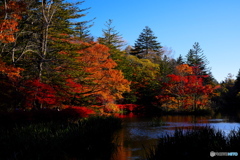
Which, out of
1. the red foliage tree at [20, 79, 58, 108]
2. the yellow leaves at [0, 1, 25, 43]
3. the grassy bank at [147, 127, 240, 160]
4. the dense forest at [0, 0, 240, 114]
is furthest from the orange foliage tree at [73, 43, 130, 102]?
the grassy bank at [147, 127, 240, 160]

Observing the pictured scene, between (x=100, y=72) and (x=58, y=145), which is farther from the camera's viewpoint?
(x=100, y=72)

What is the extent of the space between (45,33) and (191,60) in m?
34.3

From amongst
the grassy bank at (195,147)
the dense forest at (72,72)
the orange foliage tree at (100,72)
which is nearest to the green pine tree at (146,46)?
the dense forest at (72,72)

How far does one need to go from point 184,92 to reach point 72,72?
59.6 ft

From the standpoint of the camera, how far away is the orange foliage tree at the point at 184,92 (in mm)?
32094

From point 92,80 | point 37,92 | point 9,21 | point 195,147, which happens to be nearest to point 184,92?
point 92,80

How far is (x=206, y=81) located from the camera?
43.5 m

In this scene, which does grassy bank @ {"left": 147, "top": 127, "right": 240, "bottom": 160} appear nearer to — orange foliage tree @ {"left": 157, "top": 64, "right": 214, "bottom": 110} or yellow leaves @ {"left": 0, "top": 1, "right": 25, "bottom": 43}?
yellow leaves @ {"left": 0, "top": 1, "right": 25, "bottom": 43}

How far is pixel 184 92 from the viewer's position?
32.4 m

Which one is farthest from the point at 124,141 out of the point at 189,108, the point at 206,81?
the point at 206,81

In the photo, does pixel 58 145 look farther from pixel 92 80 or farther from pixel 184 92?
pixel 184 92

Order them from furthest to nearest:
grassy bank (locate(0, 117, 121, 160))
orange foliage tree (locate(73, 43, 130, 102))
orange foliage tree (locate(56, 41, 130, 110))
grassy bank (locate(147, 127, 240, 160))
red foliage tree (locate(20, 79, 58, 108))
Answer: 1. orange foliage tree (locate(73, 43, 130, 102))
2. orange foliage tree (locate(56, 41, 130, 110))
3. red foliage tree (locate(20, 79, 58, 108))
4. grassy bank (locate(0, 117, 121, 160))
5. grassy bank (locate(147, 127, 240, 160))

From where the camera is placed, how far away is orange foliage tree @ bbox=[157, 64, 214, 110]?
32094 mm

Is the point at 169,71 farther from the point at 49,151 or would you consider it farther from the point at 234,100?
the point at 49,151
